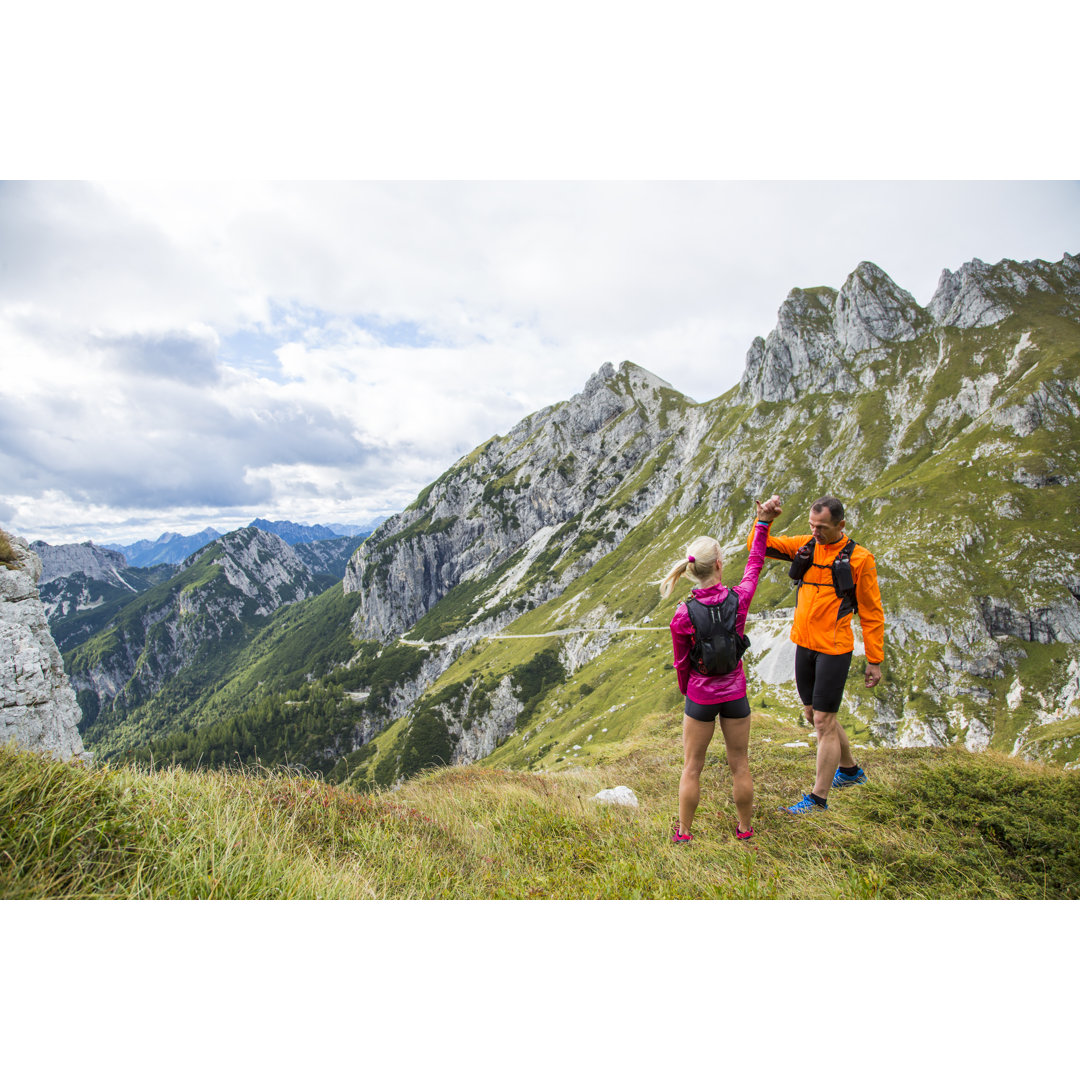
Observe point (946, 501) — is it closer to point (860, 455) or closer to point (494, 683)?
point (860, 455)

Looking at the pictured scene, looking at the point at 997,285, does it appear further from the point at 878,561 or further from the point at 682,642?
the point at 682,642

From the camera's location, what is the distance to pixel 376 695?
184 meters

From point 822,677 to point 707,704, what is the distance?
2.35 m

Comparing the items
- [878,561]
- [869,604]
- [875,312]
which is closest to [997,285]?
[875,312]

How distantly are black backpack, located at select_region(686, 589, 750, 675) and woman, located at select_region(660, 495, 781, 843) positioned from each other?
8 cm

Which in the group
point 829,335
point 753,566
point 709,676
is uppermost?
point 829,335

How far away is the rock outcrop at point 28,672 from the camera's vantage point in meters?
10.3

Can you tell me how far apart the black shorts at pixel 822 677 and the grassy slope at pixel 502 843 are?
1.17 metres

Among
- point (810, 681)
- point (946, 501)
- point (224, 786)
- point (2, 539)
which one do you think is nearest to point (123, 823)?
point (224, 786)

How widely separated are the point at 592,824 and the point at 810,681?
3828 millimetres

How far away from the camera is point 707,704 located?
18.6ft

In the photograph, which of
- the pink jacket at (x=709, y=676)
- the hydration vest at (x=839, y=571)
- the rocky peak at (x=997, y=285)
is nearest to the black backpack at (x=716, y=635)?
the pink jacket at (x=709, y=676)

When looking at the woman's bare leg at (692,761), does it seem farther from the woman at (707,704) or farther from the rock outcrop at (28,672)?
the rock outcrop at (28,672)

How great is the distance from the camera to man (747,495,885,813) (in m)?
6.62
